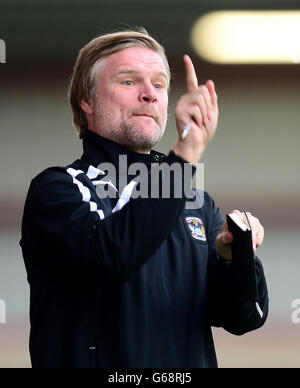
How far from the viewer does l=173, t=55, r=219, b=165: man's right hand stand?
151cm

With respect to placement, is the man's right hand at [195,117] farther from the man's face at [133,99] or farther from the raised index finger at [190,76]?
the man's face at [133,99]

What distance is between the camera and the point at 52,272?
1660 mm

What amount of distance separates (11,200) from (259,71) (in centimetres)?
118

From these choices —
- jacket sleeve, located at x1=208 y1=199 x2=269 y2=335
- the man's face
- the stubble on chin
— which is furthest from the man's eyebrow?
jacket sleeve, located at x1=208 y1=199 x2=269 y2=335

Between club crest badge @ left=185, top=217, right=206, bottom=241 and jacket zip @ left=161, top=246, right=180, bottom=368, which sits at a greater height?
club crest badge @ left=185, top=217, right=206, bottom=241

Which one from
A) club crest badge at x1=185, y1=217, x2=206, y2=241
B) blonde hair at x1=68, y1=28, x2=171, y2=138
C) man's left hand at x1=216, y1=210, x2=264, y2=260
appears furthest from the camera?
blonde hair at x1=68, y1=28, x2=171, y2=138

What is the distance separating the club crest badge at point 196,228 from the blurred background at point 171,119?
1644 millimetres

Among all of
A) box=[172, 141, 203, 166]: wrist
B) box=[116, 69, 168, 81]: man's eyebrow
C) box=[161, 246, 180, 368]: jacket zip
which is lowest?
box=[161, 246, 180, 368]: jacket zip

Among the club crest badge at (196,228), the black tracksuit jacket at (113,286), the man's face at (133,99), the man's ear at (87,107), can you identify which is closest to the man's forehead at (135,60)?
the man's face at (133,99)

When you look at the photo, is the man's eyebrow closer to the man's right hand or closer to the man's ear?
the man's ear

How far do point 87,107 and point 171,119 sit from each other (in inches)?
65.0

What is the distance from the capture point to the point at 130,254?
1.48m

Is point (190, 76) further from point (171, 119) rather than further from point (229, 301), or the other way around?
point (171, 119)
